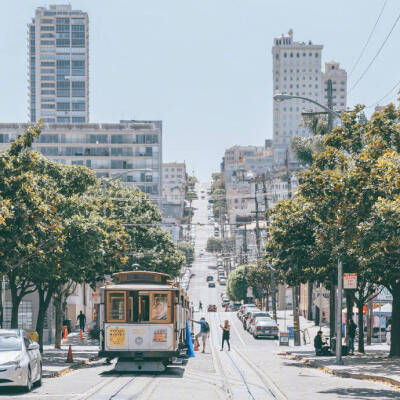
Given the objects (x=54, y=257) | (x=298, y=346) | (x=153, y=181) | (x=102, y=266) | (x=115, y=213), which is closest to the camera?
(x=54, y=257)

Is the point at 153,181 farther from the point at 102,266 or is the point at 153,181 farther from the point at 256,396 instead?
the point at 256,396

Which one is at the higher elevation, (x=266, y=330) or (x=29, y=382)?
(x=29, y=382)

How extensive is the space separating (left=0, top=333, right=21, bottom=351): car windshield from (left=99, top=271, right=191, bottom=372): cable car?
19.9ft

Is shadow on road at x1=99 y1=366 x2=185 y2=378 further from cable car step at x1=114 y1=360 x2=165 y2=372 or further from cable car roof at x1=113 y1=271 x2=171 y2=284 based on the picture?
cable car roof at x1=113 y1=271 x2=171 y2=284

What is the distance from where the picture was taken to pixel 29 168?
27797mm

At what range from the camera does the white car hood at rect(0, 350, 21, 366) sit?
20094mm

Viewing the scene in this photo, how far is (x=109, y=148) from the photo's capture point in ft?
563

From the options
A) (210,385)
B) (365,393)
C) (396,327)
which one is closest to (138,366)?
(210,385)

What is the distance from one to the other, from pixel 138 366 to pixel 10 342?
7273mm

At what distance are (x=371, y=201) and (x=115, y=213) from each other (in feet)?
130

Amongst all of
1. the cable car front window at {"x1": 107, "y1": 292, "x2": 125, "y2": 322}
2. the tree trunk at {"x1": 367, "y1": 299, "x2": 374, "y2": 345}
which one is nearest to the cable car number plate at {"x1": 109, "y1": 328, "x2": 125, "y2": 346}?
the cable car front window at {"x1": 107, "y1": 292, "x2": 125, "y2": 322}

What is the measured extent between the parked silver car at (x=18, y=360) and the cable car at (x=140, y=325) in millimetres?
4686

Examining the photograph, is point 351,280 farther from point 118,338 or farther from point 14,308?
point 14,308

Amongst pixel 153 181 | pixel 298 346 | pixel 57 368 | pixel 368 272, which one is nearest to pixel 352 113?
pixel 368 272
